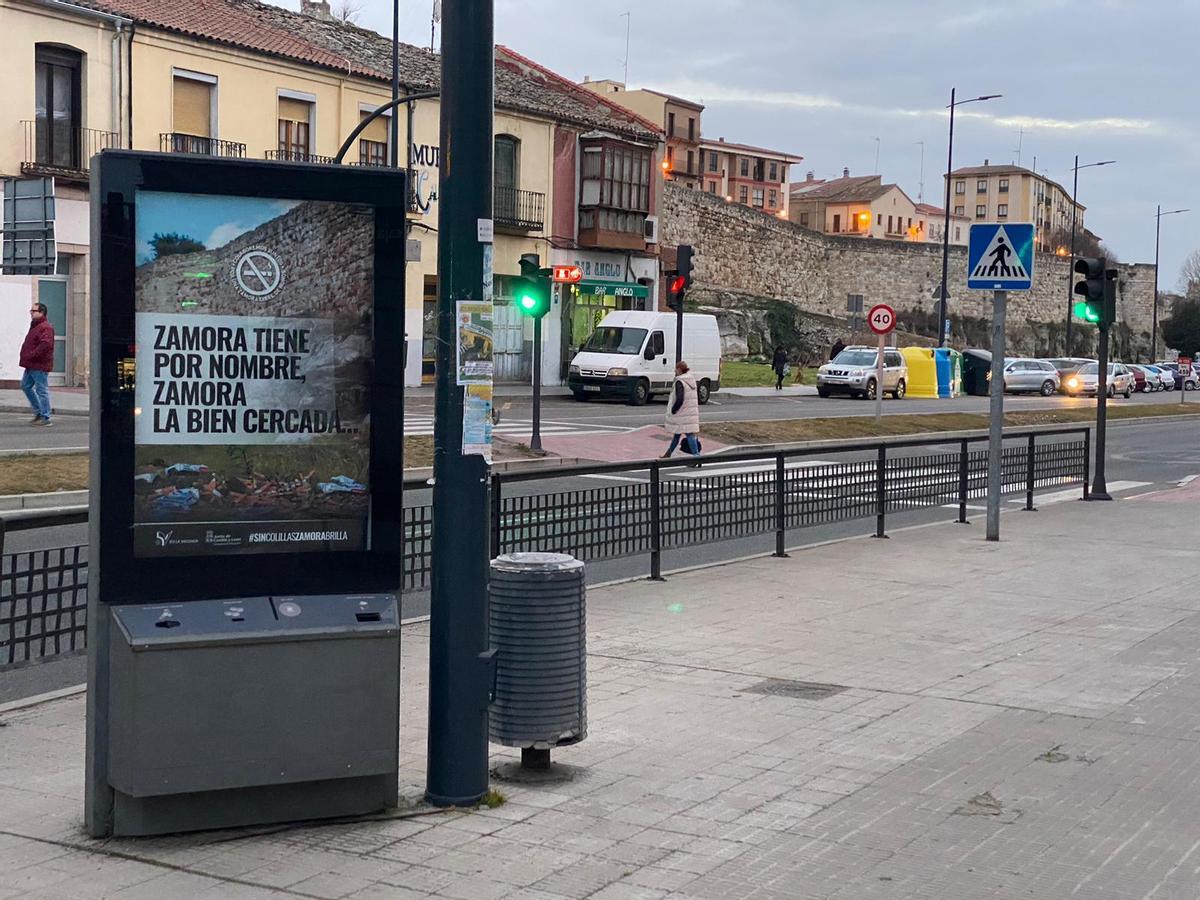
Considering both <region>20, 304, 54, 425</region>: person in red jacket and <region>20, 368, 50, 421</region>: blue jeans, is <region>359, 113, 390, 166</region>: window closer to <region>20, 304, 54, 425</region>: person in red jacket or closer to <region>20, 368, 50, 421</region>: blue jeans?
<region>20, 304, 54, 425</region>: person in red jacket

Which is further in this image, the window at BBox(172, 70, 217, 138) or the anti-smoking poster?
the window at BBox(172, 70, 217, 138)

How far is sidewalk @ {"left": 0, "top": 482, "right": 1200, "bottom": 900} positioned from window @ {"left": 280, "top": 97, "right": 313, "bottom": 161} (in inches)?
1160

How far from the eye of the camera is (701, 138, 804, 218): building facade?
12775 centimetres

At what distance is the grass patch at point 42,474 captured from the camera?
1545 cm

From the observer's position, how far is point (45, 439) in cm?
2070

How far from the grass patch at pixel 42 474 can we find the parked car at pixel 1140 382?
62674 millimetres

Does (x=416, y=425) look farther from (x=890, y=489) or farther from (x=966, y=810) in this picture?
(x=966, y=810)

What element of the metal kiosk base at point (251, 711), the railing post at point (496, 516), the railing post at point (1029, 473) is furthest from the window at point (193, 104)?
the metal kiosk base at point (251, 711)

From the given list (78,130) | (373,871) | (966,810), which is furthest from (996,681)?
(78,130)

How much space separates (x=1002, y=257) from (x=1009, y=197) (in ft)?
515

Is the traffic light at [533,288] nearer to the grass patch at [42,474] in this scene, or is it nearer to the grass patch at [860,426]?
the grass patch at [860,426]

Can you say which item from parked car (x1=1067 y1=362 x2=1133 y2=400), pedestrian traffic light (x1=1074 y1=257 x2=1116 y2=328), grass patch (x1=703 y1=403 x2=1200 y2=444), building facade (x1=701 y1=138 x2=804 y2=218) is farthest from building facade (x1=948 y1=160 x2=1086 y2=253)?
pedestrian traffic light (x1=1074 y1=257 x2=1116 y2=328)

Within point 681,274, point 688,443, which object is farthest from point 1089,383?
point 688,443

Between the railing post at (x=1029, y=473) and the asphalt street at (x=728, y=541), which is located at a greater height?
the railing post at (x=1029, y=473)
